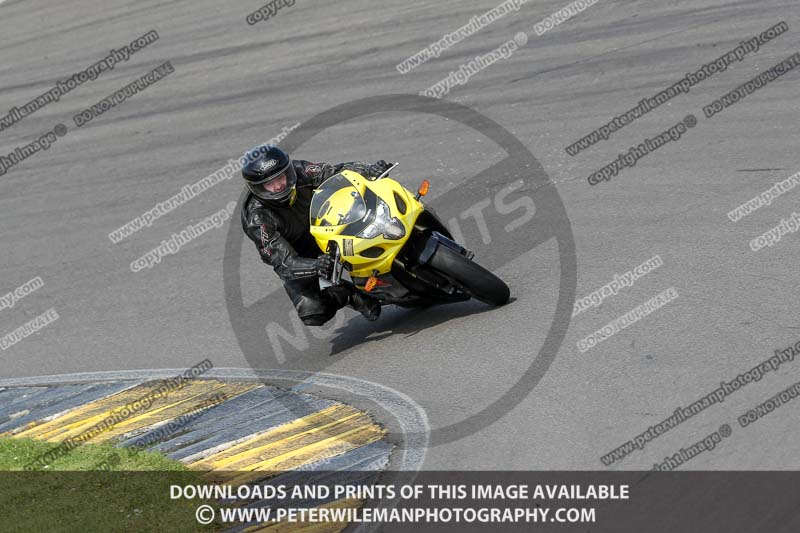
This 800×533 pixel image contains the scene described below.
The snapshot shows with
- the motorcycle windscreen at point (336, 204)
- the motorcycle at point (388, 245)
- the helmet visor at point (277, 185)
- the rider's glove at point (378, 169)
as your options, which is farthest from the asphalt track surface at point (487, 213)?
the helmet visor at point (277, 185)

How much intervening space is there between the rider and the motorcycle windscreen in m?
0.26

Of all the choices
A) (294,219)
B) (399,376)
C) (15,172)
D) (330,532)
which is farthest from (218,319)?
(15,172)

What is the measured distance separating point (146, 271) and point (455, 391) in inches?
234

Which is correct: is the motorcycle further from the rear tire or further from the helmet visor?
the helmet visor

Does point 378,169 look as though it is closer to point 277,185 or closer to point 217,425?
point 277,185

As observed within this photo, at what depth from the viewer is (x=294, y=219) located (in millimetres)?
9422

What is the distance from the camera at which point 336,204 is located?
8727 millimetres

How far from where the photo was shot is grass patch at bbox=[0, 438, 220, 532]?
266 inches

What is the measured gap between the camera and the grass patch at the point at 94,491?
6.75 metres

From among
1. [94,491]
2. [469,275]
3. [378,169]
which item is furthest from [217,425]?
[378,169]

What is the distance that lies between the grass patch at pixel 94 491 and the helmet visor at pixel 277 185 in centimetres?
243

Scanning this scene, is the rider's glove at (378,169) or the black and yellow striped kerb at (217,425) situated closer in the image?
the black and yellow striped kerb at (217,425)

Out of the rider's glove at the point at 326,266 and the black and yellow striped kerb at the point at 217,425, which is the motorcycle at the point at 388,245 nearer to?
the rider's glove at the point at 326,266

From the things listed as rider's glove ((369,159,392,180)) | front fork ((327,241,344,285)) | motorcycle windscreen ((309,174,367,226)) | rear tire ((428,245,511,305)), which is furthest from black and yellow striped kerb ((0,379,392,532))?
rider's glove ((369,159,392,180))
